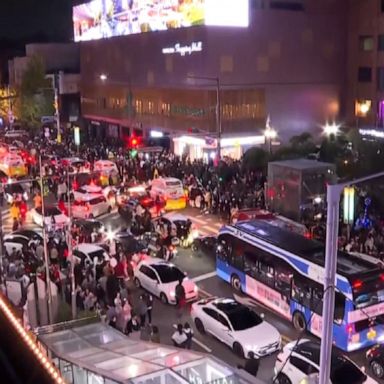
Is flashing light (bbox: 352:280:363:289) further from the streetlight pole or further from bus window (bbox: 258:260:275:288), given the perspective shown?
the streetlight pole

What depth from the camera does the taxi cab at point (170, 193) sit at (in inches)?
1207

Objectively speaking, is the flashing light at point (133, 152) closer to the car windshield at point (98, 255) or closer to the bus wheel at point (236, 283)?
the car windshield at point (98, 255)

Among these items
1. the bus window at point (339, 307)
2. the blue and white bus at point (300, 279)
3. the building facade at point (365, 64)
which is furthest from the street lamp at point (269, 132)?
the bus window at point (339, 307)

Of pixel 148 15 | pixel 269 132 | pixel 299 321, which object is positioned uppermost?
pixel 148 15

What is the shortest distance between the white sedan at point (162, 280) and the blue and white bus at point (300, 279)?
1532 mm

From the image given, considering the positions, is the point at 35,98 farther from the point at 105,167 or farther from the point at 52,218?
the point at 52,218

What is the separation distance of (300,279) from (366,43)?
35536mm

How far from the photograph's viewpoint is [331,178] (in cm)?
2739

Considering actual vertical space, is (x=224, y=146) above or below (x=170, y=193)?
above

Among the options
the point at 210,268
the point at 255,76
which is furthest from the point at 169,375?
the point at 255,76

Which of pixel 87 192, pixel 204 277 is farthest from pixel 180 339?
pixel 87 192

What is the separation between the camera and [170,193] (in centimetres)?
3073

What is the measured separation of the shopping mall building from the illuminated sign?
67 mm

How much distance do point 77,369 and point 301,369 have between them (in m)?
4.56
